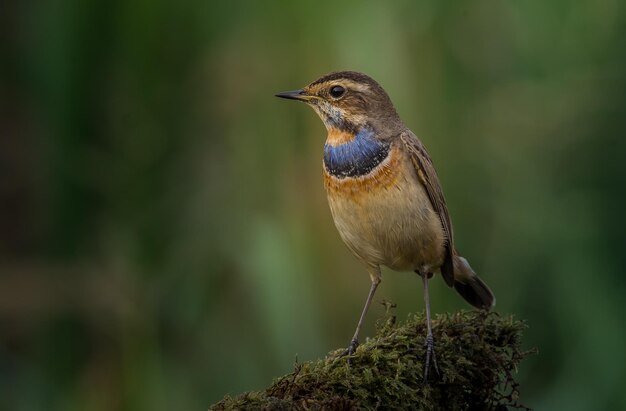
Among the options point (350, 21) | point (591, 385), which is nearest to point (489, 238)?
point (591, 385)

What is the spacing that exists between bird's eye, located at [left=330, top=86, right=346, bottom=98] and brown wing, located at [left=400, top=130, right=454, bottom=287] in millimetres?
265

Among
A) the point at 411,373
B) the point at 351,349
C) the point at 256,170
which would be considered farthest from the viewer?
the point at 256,170

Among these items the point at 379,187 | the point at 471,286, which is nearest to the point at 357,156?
the point at 379,187

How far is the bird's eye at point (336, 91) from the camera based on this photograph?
3.82 m

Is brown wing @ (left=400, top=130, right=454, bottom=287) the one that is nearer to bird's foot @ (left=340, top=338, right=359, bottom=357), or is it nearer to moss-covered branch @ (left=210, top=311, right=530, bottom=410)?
moss-covered branch @ (left=210, top=311, right=530, bottom=410)

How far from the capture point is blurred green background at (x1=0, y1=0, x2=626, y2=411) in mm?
5121

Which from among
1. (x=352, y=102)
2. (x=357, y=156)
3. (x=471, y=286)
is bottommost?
(x=471, y=286)

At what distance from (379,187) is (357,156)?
0.49 ft

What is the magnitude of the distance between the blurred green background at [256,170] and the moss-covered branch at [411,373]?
5.52 ft

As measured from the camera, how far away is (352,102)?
12.5 ft

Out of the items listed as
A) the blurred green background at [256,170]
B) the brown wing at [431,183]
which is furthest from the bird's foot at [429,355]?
the blurred green background at [256,170]

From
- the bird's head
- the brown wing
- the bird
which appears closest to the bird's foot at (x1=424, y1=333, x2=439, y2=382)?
the bird

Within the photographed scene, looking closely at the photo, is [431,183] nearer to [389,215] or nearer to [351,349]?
[389,215]

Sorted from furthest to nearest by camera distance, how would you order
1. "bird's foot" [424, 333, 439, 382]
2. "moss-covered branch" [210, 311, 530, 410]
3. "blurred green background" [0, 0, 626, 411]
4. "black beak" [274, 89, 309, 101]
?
"blurred green background" [0, 0, 626, 411] < "black beak" [274, 89, 309, 101] < "bird's foot" [424, 333, 439, 382] < "moss-covered branch" [210, 311, 530, 410]
